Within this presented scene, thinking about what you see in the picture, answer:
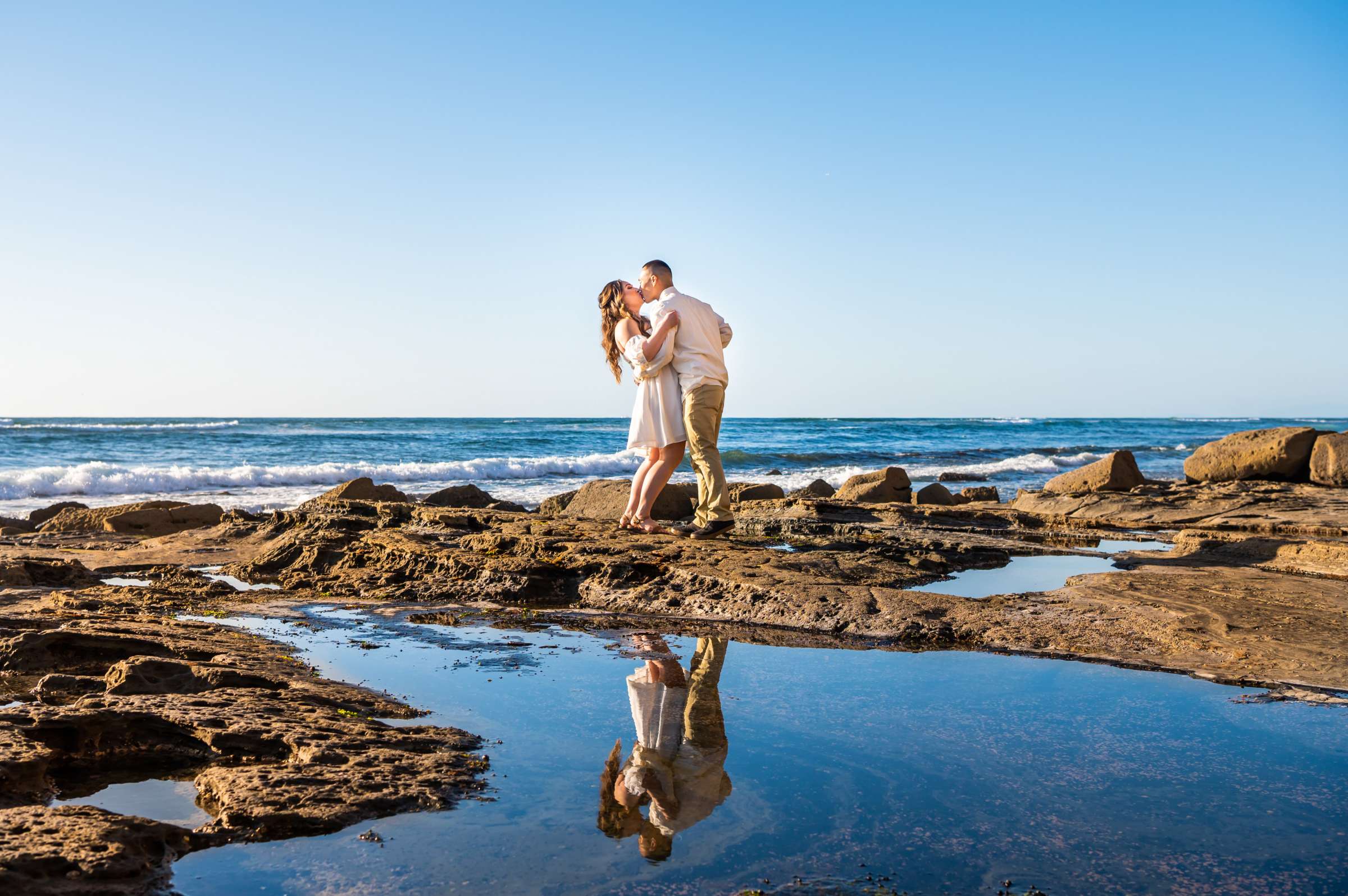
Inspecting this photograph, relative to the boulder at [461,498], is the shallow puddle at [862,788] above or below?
below

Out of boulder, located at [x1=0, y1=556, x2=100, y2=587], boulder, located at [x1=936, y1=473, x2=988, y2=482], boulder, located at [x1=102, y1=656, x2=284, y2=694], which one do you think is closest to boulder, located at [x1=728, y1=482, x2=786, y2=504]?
boulder, located at [x1=0, y1=556, x2=100, y2=587]

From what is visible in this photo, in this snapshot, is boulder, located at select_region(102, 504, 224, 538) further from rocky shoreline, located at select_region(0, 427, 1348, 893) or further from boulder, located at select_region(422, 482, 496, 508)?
boulder, located at select_region(422, 482, 496, 508)

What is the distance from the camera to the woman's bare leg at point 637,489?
20.8 ft

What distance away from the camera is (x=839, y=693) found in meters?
3.40

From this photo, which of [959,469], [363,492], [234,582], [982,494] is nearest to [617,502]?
[363,492]

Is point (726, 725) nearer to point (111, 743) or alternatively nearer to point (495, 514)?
point (111, 743)

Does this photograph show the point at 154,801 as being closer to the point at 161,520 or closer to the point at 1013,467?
the point at 161,520

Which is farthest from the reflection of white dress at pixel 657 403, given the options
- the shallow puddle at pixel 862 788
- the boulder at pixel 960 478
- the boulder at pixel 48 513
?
the boulder at pixel 960 478

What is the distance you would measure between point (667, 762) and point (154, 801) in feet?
4.44

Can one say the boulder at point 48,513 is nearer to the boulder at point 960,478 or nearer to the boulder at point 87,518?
the boulder at point 87,518

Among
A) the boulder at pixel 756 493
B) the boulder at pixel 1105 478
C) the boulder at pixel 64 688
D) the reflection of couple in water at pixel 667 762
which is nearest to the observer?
the reflection of couple in water at pixel 667 762

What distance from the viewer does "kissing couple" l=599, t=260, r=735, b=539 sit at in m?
6.12

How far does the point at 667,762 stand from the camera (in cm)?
270

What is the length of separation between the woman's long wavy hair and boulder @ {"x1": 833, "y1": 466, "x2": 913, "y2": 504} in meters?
5.71
